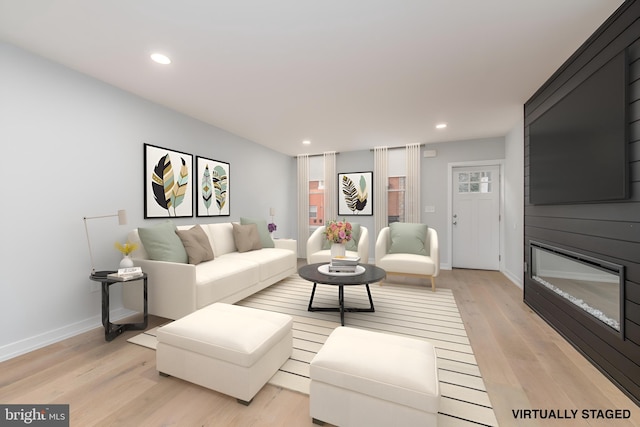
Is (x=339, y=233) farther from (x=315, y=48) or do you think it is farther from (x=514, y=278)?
(x=514, y=278)

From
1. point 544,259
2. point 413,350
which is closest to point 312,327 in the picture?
point 413,350

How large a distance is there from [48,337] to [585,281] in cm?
450

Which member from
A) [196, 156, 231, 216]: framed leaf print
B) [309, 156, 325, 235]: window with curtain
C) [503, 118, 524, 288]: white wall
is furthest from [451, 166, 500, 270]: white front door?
[196, 156, 231, 216]: framed leaf print

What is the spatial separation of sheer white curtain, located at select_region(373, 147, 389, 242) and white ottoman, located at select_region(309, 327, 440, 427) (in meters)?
4.19

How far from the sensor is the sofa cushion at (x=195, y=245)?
307cm

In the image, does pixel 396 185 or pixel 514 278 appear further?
pixel 396 185

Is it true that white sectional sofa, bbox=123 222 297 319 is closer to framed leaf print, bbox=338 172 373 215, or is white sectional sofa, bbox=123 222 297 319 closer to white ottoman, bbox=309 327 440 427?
white ottoman, bbox=309 327 440 427

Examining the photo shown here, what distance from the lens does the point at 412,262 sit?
380cm

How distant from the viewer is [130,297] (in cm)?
277

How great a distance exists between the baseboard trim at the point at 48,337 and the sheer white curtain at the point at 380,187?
177 inches

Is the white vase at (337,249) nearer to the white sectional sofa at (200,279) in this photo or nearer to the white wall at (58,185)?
the white sectional sofa at (200,279)

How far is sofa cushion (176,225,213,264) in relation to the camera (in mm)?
3066

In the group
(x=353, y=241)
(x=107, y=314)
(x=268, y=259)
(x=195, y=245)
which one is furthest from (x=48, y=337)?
(x=353, y=241)

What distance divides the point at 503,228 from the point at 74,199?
6.07m
